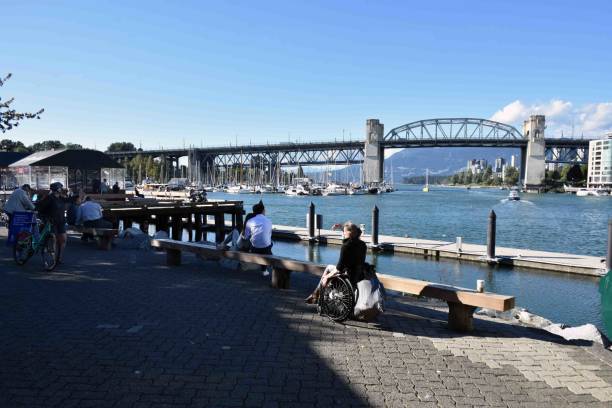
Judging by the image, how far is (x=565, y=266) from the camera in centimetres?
1927

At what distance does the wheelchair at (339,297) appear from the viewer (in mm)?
7297

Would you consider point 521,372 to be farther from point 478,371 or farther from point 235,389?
point 235,389

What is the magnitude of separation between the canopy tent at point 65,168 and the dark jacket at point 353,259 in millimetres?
20238

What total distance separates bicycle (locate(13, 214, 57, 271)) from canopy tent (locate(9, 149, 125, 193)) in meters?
13.5

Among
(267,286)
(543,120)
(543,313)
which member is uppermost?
(543,120)

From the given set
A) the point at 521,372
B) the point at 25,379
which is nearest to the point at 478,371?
the point at 521,372

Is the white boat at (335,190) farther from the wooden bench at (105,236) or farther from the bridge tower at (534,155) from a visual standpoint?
the wooden bench at (105,236)

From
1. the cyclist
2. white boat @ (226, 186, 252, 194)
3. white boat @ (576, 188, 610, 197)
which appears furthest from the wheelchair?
white boat @ (576, 188, 610, 197)

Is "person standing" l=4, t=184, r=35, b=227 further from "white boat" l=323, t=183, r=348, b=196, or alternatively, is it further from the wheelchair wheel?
"white boat" l=323, t=183, r=348, b=196

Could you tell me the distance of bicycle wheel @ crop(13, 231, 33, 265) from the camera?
11.3 m

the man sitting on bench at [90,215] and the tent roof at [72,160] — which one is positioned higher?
the tent roof at [72,160]

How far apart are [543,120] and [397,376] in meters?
188

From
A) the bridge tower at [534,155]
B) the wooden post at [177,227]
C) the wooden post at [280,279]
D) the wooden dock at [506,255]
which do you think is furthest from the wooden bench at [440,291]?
the bridge tower at [534,155]

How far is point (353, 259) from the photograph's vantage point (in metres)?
7.28
